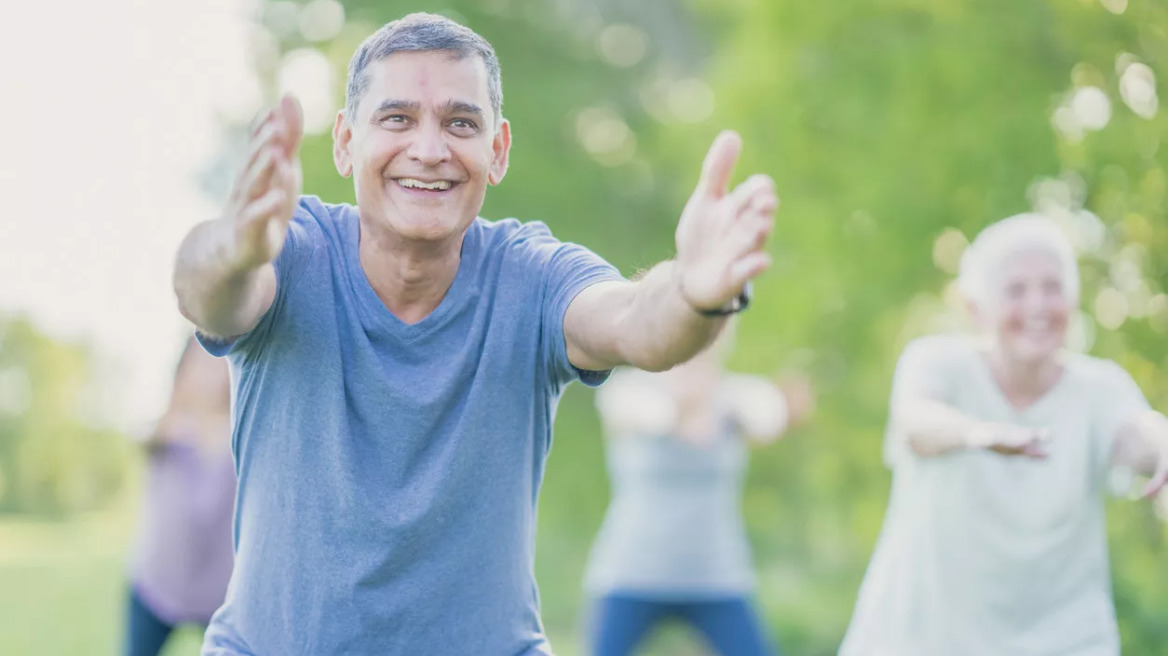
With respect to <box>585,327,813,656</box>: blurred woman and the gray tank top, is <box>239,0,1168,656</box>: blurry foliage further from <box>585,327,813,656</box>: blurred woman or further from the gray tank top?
the gray tank top

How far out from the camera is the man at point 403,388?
3492 mm

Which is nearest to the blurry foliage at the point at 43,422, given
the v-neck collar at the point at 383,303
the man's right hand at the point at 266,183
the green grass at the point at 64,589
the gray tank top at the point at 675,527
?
the green grass at the point at 64,589

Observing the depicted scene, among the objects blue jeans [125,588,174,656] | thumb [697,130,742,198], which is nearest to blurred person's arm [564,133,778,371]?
thumb [697,130,742,198]

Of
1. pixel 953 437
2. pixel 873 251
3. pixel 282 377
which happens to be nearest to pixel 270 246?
pixel 282 377

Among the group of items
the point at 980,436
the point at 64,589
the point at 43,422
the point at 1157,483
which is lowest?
the point at 64,589

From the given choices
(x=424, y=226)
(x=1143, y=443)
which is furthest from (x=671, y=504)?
(x=424, y=226)

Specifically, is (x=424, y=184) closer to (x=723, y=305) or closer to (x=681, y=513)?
(x=723, y=305)

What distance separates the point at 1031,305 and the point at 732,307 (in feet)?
9.31

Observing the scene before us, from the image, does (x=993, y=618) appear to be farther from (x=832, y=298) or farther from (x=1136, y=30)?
(x=832, y=298)

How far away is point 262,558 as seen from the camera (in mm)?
3592

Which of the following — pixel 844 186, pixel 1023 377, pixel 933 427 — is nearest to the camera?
pixel 933 427

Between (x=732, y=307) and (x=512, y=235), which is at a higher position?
(x=512, y=235)

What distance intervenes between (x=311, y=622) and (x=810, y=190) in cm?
801

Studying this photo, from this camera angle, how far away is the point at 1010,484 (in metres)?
5.51
